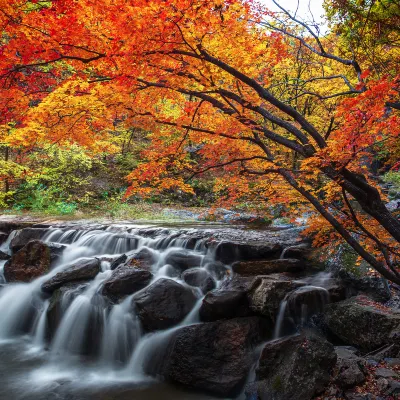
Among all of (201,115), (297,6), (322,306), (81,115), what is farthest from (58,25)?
(322,306)

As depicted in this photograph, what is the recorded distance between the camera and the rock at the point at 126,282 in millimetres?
6898

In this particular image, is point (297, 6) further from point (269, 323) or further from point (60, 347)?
point (60, 347)

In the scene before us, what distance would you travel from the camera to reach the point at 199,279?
7398 millimetres

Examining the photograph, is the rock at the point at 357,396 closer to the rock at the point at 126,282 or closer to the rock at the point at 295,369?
the rock at the point at 295,369

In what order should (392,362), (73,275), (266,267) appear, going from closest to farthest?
(392,362)
(266,267)
(73,275)

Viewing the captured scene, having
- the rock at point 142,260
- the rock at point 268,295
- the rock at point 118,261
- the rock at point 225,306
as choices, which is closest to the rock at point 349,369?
the rock at point 268,295

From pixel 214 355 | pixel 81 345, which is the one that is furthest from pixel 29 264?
pixel 214 355

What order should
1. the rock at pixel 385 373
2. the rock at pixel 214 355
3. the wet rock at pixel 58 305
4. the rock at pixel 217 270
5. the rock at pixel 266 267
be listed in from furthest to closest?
1. the rock at pixel 217 270
2. the rock at pixel 266 267
3. the wet rock at pixel 58 305
4. the rock at pixel 214 355
5. the rock at pixel 385 373

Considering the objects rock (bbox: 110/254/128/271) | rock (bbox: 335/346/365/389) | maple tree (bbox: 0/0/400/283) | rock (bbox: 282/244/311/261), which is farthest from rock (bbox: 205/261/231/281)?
rock (bbox: 335/346/365/389)

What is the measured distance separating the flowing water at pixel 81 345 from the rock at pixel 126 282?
0.66 ft

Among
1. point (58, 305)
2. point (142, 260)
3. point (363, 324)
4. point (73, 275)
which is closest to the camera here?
point (363, 324)

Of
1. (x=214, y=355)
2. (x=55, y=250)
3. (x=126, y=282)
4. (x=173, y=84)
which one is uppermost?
(x=173, y=84)

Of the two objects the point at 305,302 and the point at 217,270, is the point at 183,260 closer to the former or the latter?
the point at 217,270

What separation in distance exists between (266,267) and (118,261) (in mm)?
3789
